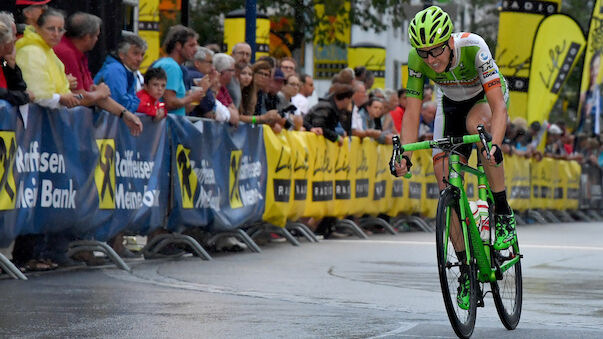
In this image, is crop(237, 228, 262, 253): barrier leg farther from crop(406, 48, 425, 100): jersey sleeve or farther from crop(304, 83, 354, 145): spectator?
A: crop(406, 48, 425, 100): jersey sleeve

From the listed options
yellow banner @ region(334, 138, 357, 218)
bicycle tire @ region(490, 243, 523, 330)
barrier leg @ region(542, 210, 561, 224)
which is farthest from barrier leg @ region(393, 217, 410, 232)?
bicycle tire @ region(490, 243, 523, 330)

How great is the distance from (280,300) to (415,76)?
2084 millimetres

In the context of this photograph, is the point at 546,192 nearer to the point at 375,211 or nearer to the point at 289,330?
the point at 375,211

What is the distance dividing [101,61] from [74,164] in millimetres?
3947

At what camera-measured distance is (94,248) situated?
11758mm

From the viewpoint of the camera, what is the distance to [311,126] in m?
17.9

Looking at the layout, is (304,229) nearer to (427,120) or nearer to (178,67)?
(178,67)

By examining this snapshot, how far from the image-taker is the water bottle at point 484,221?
8102 mm

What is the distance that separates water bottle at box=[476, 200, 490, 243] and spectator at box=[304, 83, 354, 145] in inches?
373

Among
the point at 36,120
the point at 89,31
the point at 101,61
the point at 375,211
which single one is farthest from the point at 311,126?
the point at 36,120

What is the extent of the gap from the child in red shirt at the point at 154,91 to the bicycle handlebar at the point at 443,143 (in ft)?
17.4

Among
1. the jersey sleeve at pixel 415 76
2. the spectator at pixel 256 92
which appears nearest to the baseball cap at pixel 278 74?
the spectator at pixel 256 92

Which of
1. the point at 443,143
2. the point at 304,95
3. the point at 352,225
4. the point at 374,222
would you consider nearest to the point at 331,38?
the point at 374,222

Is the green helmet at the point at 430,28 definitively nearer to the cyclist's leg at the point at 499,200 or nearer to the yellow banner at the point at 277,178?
the cyclist's leg at the point at 499,200
